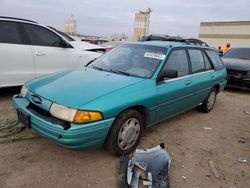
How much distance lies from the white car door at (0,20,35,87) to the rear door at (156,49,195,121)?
3043mm

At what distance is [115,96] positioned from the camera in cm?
316

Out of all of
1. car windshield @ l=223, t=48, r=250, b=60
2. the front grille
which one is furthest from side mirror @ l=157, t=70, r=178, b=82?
car windshield @ l=223, t=48, r=250, b=60

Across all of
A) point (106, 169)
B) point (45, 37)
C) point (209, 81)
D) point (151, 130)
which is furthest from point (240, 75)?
point (106, 169)

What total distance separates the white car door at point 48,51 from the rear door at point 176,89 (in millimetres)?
2846

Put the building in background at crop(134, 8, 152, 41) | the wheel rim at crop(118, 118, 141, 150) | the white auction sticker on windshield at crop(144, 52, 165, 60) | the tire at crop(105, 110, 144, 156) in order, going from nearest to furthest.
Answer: the tire at crop(105, 110, 144, 156), the wheel rim at crop(118, 118, 141, 150), the white auction sticker on windshield at crop(144, 52, 165, 60), the building in background at crop(134, 8, 152, 41)

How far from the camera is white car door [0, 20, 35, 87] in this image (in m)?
5.14

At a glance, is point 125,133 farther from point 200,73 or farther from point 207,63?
point 207,63

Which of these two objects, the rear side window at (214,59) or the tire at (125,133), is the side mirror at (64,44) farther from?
the tire at (125,133)

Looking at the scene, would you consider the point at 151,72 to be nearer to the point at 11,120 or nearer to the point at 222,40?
the point at 11,120

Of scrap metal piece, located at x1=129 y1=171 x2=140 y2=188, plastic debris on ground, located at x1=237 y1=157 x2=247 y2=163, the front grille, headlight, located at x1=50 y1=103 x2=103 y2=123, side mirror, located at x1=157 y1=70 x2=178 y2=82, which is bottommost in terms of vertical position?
plastic debris on ground, located at x1=237 y1=157 x2=247 y2=163

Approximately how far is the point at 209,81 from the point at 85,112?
319cm

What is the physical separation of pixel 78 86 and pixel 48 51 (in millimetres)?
2765

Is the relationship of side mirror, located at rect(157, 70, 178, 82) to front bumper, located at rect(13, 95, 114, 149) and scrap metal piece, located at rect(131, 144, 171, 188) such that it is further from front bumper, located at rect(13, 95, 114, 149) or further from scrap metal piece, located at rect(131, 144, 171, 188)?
front bumper, located at rect(13, 95, 114, 149)

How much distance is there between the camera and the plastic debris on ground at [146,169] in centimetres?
287
